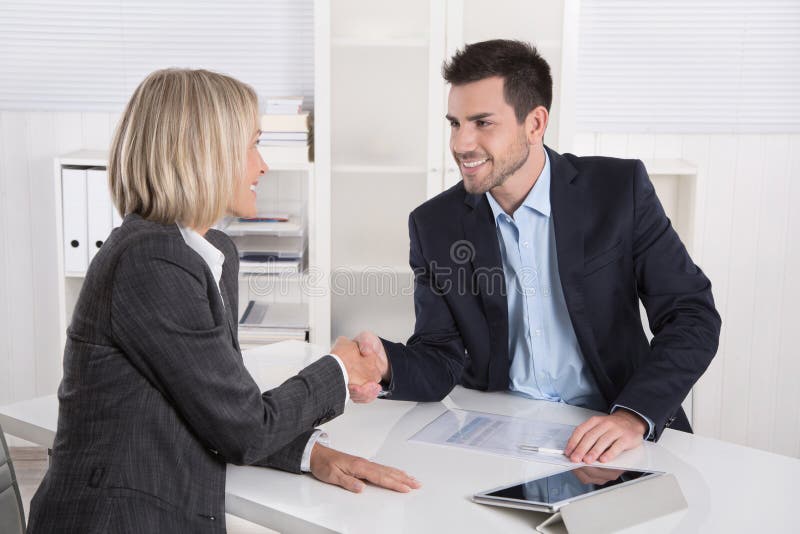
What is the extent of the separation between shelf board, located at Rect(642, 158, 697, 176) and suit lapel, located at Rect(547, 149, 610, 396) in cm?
136

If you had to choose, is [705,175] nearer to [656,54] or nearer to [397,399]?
[656,54]

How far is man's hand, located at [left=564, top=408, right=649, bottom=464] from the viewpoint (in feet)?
5.05

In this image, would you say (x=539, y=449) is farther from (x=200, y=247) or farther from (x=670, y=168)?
(x=670, y=168)

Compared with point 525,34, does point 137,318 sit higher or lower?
lower

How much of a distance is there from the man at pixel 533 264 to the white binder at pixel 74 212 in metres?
1.61

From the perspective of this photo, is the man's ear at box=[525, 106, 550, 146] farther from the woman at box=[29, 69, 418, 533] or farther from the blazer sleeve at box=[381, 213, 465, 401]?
the woman at box=[29, 69, 418, 533]

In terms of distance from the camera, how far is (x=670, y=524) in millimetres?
1297

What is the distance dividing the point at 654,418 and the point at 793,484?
0.96 feet

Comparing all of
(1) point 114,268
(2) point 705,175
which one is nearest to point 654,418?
(1) point 114,268

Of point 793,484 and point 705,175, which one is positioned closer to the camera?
point 793,484

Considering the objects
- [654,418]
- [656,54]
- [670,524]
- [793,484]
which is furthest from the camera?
[656,54]

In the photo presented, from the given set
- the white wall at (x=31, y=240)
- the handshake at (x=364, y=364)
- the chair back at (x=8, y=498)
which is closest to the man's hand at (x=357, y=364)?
the handshake at (x=364, y=364)

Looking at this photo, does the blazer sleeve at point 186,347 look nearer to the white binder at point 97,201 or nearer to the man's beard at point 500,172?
the man's beard at point 500,172

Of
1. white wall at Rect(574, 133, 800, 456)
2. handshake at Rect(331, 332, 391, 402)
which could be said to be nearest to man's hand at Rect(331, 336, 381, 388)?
handshake at Rect(331, 332, 391, 402)
